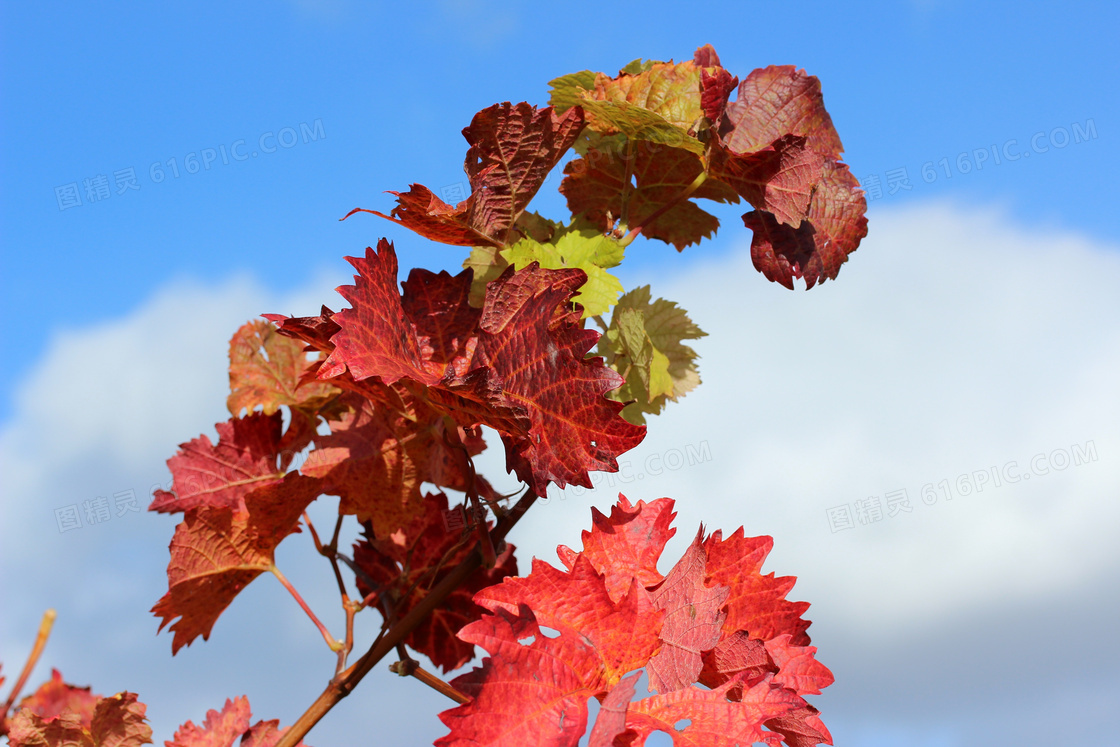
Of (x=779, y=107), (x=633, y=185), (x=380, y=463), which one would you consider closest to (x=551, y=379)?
(x=380, y=463)

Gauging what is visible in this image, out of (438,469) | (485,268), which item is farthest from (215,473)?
(485,268)

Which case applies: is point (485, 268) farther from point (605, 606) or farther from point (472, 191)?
point (605, 606)

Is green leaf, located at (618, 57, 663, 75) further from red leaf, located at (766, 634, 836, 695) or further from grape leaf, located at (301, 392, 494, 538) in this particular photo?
red leaf, located at (766, 634, 836, 695)

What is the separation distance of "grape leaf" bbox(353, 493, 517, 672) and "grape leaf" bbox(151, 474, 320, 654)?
0.17 m

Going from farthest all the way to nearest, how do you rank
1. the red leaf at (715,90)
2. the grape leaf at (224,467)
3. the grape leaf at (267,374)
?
the grape leaf at (267,374) → the grape leaf at (224,467) → the red leaf at (715,90)

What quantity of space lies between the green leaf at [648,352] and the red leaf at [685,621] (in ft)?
0.98

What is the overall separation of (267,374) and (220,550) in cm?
41

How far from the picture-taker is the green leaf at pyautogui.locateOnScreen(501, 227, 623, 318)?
47.3 inches

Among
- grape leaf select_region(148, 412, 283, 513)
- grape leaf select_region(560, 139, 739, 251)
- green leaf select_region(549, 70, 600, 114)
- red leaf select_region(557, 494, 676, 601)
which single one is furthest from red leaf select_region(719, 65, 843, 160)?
grape leaf select_region(148, 412, 283, 513)

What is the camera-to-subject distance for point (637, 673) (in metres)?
0.86

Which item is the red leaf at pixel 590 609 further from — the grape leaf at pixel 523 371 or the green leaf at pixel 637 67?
the green leaf at pixel 637 67

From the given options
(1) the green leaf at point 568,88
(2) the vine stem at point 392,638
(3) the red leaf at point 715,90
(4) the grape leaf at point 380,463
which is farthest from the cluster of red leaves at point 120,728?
(3) the red leaf at point 715,90

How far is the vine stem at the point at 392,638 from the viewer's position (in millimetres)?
1235

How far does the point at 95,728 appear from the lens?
144cm
